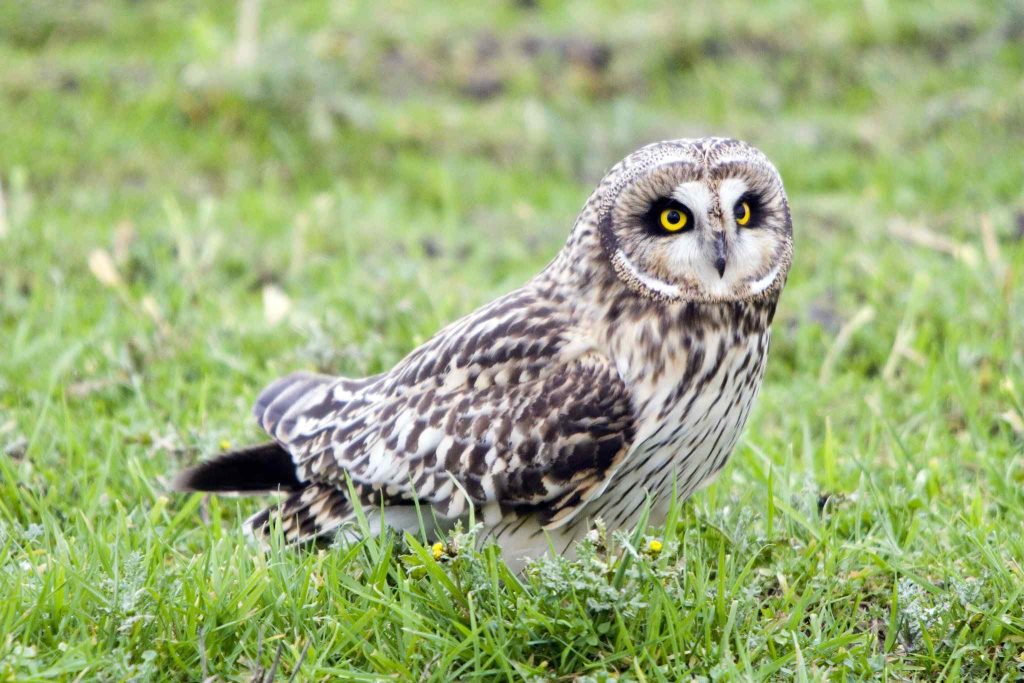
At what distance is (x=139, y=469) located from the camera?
382 centimetres

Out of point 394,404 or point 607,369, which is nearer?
point 607,369

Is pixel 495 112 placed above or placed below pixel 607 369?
above

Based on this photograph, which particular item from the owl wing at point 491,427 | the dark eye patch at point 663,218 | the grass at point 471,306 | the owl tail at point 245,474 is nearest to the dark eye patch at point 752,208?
the dark eye patch at point 663,218

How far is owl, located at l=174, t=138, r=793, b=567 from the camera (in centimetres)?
321

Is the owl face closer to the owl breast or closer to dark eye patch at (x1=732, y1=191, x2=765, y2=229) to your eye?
dark eye patch at (x1=732, y1=191, x2=765, y2=229)

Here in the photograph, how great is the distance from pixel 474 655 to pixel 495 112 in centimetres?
551

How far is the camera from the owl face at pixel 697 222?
10.4 feet

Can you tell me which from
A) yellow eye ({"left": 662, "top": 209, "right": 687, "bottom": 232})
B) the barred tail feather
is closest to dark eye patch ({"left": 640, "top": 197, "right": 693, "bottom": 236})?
yellow eye ({"left": 662, "top": 209, "right": 687, "bottom": 232})

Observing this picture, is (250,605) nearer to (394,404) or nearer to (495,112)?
(394,404)

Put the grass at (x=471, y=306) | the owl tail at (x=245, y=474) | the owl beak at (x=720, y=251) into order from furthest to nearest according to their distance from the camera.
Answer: the owl tail at (x=245, y=474) → the owl beak at (x=720, y=251) → the grass at (x=471, y=306)

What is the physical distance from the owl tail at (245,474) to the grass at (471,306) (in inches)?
3.7

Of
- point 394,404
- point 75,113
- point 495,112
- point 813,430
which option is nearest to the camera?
point 394,404

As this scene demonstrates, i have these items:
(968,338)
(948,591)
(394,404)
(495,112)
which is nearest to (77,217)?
(495,112)

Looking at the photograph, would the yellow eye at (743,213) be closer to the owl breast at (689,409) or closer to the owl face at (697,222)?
the owl face at (697,222)
